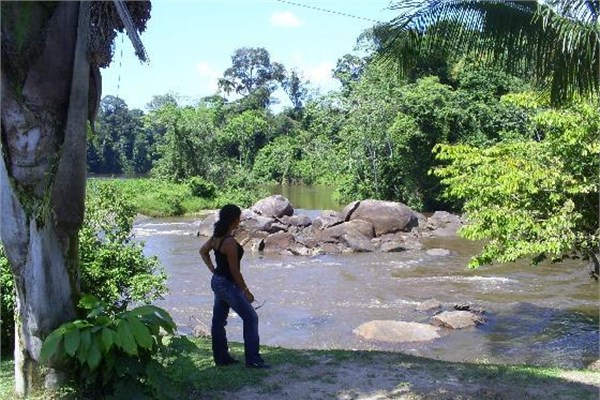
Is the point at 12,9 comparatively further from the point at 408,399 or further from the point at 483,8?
the point at 483,8

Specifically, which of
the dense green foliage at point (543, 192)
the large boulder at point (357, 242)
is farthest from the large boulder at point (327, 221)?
the dense green foliage at point (543, 192)

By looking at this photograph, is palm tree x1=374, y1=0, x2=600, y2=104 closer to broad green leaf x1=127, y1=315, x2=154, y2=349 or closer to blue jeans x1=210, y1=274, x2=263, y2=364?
blue jeans x1=210, y1=274, x2=263, y2=364

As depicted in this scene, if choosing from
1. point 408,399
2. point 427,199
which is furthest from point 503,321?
point 427,199

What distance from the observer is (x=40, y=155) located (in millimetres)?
5035

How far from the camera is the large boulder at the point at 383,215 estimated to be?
1024 inches

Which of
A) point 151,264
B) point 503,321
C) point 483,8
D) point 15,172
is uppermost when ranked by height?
point 483,8

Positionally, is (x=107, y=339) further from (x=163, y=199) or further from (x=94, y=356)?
(x=163, y=199)

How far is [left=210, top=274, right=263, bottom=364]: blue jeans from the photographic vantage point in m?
6.16

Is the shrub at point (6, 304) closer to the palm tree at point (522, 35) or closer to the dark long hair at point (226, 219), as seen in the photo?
the dark long hair at point (226, 219)

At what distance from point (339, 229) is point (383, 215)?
2.34 meters

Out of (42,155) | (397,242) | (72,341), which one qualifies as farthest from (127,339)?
(397,242)

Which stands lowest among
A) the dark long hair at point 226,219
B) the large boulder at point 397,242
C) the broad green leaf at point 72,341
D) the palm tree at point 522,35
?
the large boulder at point 397,242

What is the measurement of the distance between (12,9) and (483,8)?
5.10 m

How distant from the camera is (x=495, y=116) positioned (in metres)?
33.5
